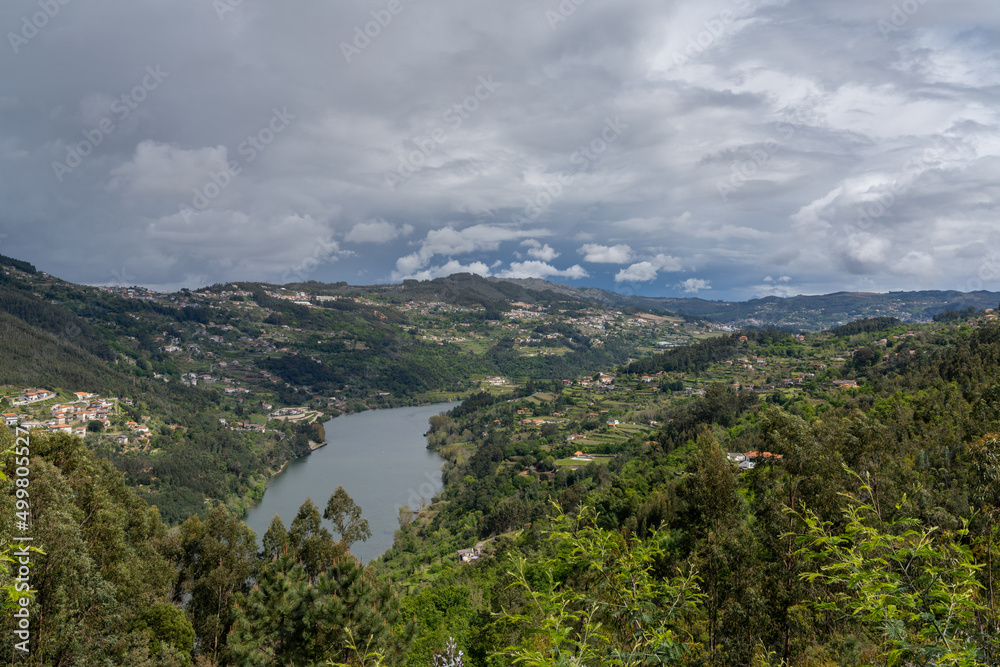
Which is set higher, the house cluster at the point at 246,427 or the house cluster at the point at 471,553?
the house cluster at the point at 471,553

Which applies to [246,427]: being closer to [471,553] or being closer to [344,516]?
[471,553]

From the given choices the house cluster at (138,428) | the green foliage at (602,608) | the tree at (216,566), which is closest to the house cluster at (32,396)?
the house cluster at (138,428)

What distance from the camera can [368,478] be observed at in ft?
153

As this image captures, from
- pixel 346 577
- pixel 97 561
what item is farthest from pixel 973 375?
pixel 97 561

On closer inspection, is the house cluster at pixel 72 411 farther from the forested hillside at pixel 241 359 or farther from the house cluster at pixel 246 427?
the house cluster at pixel 246 427

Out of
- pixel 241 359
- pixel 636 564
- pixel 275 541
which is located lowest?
pixel 275 541

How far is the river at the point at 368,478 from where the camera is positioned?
125ft

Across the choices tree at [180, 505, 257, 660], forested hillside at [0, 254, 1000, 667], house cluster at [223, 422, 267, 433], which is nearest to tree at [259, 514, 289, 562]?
forested hillside at [0, 254, 1000, 667]

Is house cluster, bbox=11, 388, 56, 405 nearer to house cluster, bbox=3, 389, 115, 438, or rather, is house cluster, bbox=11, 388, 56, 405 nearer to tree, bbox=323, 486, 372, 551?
house cluster, bbox=3, 389, 115, 438

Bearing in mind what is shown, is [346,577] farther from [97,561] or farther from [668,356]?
[668,356]

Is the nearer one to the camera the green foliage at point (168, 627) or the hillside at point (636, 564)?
the hillside at point (636, 564)

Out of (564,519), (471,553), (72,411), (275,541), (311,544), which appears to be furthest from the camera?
(72,411)

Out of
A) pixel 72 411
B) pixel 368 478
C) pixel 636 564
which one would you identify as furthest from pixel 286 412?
pixel 636 564

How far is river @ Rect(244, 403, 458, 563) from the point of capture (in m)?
38.1
